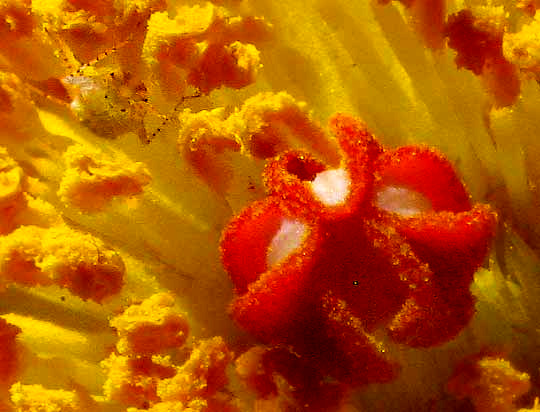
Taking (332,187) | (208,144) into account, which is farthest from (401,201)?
(208,144)

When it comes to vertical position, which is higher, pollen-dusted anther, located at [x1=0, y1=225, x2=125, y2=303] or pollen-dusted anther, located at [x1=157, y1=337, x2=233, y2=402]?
pollen-dusted anther, located at [x1=0, y1=225, x2=125, y2=303]

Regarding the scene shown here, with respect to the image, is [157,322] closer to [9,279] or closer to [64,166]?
[9,279]

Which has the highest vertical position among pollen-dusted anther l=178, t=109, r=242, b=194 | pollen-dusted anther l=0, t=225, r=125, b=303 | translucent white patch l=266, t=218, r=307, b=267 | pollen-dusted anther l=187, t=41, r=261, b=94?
pollen-dusted anther l=187, t=41, r=261, b=94

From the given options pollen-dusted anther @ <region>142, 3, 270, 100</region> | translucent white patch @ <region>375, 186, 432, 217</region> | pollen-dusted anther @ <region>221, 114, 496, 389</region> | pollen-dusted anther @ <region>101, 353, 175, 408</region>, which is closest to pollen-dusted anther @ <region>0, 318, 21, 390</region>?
pollen-dusted anther @ <region>101, 353, 175, 408</region>

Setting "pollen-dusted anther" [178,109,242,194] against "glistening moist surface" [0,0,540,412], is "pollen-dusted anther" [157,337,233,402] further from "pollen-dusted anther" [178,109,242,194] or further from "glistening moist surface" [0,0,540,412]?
"pollen-dusted anther" [178,109,242,194]

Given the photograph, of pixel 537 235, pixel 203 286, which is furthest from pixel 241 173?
pixel 537 235

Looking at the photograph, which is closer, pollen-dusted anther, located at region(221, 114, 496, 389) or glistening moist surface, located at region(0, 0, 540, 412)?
pollen-dusted anther, located at region(221, 114, 496, 389)
